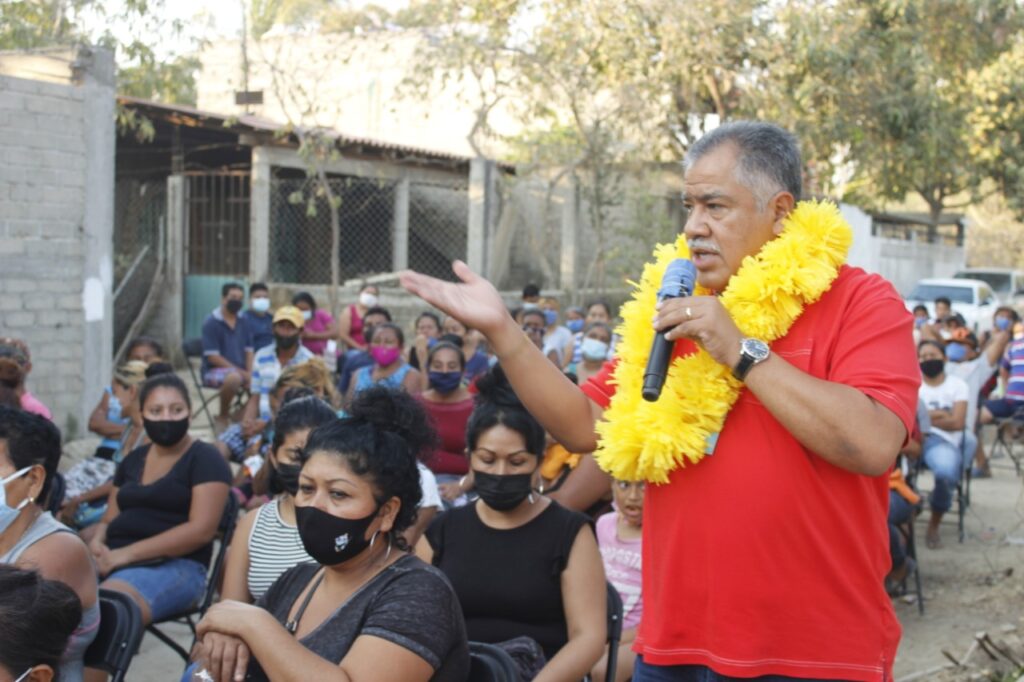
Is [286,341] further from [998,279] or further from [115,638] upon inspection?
[998,279]

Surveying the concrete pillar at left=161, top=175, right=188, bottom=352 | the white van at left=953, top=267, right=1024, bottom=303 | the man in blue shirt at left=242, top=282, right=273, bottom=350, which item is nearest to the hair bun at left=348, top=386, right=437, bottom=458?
the man in blue shirt at left=242, top=282, right=273, bottom=350

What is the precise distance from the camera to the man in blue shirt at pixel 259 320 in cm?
1180

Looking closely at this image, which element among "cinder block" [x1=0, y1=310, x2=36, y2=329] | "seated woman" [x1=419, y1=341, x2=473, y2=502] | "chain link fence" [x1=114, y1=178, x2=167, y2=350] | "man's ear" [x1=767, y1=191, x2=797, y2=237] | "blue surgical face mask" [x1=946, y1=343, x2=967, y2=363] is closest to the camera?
"man's ear" [x1=767, y1=191, x2=797, y2=237]

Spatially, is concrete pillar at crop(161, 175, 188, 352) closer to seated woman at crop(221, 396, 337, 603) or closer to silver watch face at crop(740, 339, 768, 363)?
seated woman at crop(221, 396, 337, 603)

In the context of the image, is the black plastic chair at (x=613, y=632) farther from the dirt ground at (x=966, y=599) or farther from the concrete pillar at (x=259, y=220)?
the concrete pillar at (x=259, y=220)

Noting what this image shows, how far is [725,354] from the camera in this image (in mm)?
2309

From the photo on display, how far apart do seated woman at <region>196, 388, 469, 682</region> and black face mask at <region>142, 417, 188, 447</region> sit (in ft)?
7.47

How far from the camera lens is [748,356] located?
2297 millimetres

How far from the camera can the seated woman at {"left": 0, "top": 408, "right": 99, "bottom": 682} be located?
3.65 meters

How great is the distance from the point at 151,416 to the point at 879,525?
3.82 meters

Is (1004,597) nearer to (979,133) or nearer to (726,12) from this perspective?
(726,12)

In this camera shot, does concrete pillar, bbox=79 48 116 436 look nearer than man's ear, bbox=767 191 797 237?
No

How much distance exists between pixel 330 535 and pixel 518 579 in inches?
41.7

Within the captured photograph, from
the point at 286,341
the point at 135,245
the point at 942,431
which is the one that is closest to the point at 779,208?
the point at 942,431
